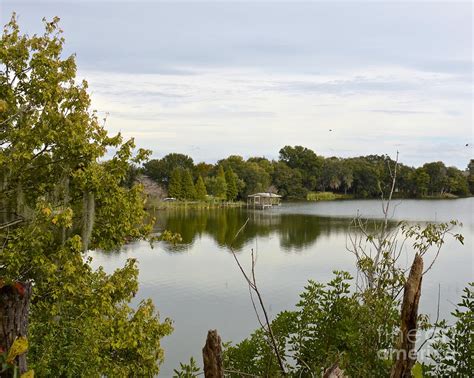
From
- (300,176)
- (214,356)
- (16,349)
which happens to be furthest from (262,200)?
(16,349)

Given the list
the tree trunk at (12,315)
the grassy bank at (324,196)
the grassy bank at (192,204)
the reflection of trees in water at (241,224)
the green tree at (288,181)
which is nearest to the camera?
the tree trunk at (12,315)

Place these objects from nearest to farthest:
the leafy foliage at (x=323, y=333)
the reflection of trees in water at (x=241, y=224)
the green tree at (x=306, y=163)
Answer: the leafy foliage at (x=323, y=333)
the reflection of trees in water at (x=241, y=224)
the green tree at (x=306, y=163)

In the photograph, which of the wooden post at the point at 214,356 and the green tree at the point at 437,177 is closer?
the wooden post at the point at 214,356

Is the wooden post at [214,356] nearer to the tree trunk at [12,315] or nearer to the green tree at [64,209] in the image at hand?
the tree trunk at [12,315]

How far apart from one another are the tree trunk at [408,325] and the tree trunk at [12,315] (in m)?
1.41

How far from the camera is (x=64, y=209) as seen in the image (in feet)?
18.4

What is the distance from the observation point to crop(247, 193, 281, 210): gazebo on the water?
46656 millimetres

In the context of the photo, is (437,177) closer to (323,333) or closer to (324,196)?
(324,196)

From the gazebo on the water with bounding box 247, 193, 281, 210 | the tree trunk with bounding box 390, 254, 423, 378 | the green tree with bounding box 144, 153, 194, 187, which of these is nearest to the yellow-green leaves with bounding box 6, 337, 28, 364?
the tree trunk with bounding box 390, 254, 423, 378

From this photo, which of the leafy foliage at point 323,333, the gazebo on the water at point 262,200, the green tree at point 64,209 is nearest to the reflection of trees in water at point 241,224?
the gazebo on the water at point 262,200

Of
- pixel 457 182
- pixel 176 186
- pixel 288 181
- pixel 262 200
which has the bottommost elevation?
pixel 262 200

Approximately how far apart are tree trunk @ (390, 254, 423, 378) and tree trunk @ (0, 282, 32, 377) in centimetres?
141

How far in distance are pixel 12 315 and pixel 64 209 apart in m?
3.92

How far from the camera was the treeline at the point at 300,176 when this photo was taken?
48281 mm
